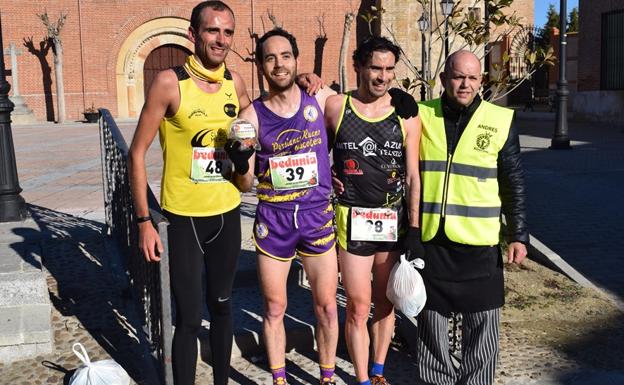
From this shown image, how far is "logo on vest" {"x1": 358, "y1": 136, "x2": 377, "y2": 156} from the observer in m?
3.35

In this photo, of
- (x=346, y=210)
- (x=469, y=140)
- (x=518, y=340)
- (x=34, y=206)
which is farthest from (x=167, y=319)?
(x=34, y=206)

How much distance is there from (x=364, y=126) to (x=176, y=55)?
28.3m

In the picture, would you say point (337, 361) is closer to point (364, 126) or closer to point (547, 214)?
point (364, 126)

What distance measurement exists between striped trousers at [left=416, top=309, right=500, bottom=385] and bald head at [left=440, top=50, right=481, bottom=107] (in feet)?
3.65

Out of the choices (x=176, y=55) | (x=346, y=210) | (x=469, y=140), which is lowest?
(x=346, y=210)

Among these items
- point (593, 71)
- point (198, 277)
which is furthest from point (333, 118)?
point (593, 71)

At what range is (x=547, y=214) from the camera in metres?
8.36

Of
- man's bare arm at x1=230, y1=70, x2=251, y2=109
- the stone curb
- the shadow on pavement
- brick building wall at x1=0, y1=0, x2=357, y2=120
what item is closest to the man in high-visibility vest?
man's bare arm at x1=230, y1=70, x2=251, y2=109

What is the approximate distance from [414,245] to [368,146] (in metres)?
0.56

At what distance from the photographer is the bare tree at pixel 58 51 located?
28.1m

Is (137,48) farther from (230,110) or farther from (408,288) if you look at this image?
(408,288)

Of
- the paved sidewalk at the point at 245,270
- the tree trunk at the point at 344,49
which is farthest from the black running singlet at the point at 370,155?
the tree trunk at the point at 344,49

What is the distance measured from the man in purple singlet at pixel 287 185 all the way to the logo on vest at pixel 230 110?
0.27 feet

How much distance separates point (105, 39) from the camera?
29234 mm
